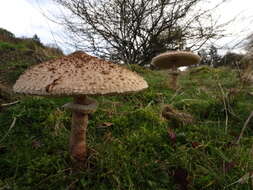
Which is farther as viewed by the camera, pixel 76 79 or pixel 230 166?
pixel 230 166

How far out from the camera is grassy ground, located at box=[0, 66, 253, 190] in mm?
1241

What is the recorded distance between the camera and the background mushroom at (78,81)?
0.93m

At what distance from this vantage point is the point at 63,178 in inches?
48.6

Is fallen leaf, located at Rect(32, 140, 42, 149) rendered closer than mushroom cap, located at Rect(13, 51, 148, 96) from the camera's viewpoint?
No

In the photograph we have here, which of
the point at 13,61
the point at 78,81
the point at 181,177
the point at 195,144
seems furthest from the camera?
the point at 13,61

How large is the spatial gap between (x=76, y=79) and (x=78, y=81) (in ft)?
0.08

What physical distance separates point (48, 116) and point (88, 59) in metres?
1.00

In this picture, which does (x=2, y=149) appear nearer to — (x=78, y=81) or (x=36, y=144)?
(x=36, y=144)

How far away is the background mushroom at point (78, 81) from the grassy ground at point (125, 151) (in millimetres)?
233

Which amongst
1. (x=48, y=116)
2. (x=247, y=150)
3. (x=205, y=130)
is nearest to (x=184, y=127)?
(x=205, y=130)

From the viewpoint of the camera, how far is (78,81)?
960 mm

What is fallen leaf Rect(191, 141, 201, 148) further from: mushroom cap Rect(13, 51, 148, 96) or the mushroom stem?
the mushroom stem

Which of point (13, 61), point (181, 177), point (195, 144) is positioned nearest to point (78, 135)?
point (181, 177)

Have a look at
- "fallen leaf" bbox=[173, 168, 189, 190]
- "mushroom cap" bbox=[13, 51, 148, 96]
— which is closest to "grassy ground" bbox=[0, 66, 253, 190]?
"fallen leaf" bbox=[173, 168, 189, 190]
